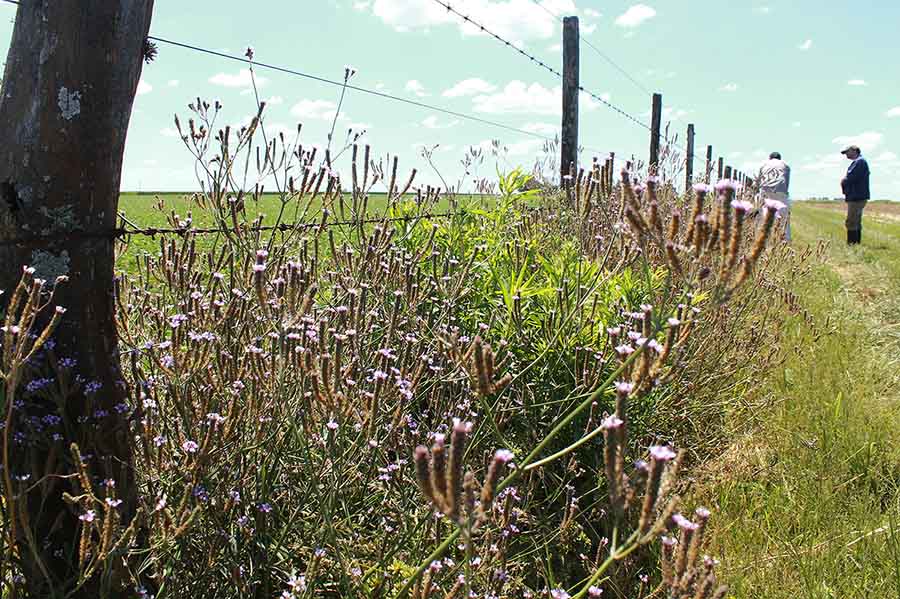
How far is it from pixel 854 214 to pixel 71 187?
1694 cm

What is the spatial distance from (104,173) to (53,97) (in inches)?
8.6

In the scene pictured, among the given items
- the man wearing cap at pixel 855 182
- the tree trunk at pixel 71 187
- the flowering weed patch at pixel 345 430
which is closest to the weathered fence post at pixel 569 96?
the flowering weed patch at pixel 345 430

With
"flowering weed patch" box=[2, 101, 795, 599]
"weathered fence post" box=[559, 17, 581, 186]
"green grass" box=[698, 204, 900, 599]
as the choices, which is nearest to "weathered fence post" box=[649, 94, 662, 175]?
"weathered fence post" box=[559, 17, 581, 186]

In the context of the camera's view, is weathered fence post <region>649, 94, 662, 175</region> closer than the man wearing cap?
Yes

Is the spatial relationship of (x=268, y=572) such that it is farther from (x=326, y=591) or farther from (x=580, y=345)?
(x=580, y=345)

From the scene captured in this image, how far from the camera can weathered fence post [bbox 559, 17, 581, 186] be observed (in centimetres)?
709

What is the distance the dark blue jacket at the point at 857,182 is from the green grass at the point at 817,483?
1118cm

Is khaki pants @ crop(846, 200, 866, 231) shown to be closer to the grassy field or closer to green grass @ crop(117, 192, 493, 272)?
green grass @ crop(117, 192, 493, 272)

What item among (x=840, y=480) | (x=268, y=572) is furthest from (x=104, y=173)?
(x=840, y=480)

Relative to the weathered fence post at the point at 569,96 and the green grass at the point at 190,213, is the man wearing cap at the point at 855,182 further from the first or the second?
the weathered fence post at the point at 569,96

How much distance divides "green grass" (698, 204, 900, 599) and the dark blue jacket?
11.2 m

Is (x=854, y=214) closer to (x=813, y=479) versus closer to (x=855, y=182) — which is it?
(x=855, y=182)

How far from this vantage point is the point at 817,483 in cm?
337

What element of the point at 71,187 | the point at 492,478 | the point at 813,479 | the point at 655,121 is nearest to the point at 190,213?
the point at 71,187
